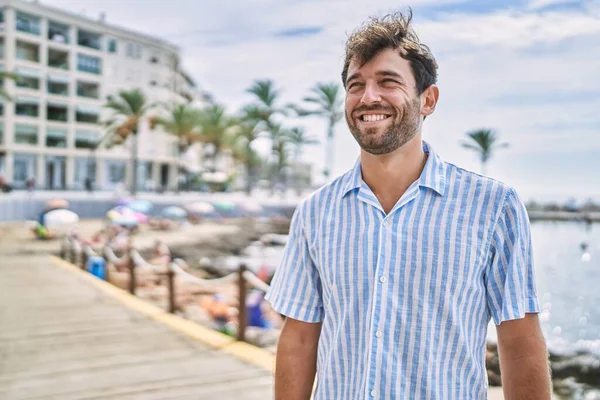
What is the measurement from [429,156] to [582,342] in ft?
60.7

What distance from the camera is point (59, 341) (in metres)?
6.68

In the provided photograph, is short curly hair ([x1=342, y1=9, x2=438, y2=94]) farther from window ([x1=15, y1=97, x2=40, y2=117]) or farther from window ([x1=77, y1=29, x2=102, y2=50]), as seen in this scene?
window ([x1=77, y1=29, x2=102, y2=50])

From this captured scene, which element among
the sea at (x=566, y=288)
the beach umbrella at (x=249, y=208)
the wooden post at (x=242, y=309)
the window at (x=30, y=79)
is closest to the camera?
the wooden post at (x=242, y=309)

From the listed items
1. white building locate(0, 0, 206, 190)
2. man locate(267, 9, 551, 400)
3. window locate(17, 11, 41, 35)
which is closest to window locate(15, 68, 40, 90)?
white building locate(0, 0, 206, 190)

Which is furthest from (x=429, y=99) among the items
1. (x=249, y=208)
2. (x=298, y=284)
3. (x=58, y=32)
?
(x=58, y=32)

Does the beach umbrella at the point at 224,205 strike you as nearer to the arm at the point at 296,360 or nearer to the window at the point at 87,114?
the window at the point at 87,114

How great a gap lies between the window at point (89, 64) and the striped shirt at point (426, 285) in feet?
198

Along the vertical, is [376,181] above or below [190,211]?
above

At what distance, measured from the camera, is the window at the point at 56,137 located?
53.6 metres

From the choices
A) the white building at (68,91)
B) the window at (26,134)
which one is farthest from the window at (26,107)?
the window at (26,134)

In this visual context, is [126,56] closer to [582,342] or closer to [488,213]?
[582,342]

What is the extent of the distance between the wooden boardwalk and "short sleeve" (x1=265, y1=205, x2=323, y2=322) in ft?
10.7

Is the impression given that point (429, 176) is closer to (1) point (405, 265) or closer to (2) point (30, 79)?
(1) point (405, 265)

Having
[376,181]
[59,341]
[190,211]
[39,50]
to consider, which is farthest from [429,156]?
[39,50]
